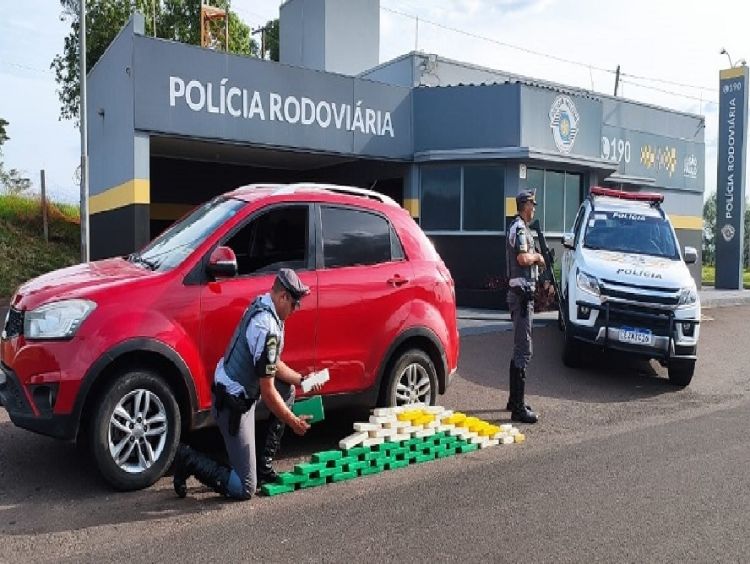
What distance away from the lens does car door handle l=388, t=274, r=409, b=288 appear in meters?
6.33

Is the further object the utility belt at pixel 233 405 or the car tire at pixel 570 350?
the car tire at pixel 570 350

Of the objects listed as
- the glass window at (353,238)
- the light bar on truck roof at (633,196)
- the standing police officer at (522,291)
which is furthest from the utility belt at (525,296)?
the light bar on truck roof at (633,196)

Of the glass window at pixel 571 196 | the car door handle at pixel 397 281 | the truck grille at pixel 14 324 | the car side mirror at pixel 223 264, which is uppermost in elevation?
the glass window at pixel 571 196

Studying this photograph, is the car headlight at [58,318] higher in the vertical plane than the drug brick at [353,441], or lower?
higher

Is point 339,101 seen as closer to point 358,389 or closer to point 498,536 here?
point 358,389

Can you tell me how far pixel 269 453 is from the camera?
5.21 meters

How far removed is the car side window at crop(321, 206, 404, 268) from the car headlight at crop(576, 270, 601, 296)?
13.1 ft

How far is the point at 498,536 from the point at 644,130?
21632 millimetres

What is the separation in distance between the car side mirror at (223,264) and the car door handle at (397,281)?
5.14 feet

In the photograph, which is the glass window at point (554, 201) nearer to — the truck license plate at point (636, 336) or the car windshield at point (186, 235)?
the truck license plate at point (636, 336)

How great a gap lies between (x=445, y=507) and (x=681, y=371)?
5.81m

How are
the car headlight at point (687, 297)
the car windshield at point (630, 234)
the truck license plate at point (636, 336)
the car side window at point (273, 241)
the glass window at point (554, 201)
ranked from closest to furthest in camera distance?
the car side window at point (273, 241) → the truck license plate at point (636, 336) → the car headlight at point (687, 297) → the car windshield at point (630, 234) → the glass window at point (554, 201)

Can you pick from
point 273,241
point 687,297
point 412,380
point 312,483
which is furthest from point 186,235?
point 687,297

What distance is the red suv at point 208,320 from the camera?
4.82 m
